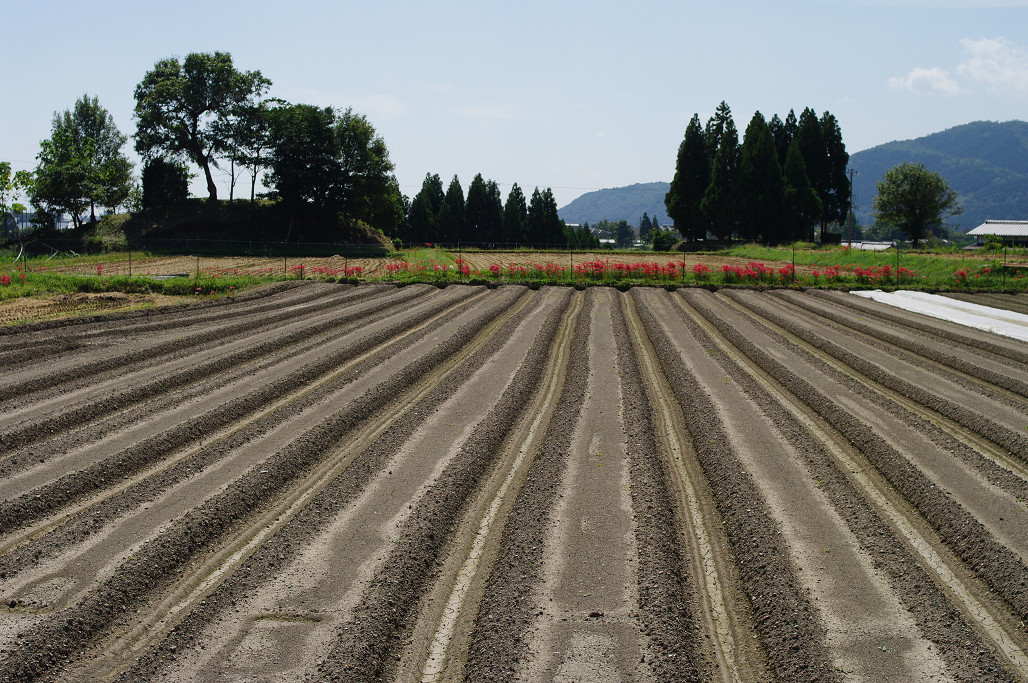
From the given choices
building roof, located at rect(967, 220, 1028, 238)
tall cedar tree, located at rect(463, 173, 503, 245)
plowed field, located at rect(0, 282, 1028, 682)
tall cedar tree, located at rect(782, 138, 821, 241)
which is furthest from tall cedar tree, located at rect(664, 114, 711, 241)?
plowed field, located at rect(0, 282, 1028, 682)

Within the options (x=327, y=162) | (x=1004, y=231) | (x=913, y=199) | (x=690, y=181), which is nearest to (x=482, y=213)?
(x=690, y=181)

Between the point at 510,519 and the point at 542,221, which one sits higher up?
the point at 542,221

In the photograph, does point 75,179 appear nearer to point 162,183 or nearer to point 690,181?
point 162,183

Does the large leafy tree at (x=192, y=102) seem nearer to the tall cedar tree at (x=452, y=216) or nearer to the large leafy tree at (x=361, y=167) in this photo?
the large leafy tree at (x=361, y=167)

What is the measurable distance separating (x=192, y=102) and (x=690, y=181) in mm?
42800

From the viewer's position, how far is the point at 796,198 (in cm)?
5991

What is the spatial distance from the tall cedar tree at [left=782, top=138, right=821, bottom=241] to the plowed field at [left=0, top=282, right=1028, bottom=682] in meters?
47.8

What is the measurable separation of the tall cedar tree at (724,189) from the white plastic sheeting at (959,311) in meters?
35.4

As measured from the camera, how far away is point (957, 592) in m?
6.19

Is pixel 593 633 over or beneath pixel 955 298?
beneath

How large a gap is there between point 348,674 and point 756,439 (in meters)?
6.79

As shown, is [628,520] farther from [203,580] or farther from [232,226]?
[232,226]

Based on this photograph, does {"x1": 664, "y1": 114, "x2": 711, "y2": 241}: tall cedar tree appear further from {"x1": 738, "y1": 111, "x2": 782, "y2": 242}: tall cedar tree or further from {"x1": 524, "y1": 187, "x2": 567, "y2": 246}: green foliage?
{"x1": 524, "y1": 187, "x2": 567, "y2": 246}: green foliage

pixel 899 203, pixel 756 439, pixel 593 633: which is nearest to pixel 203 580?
pixel 593 633
